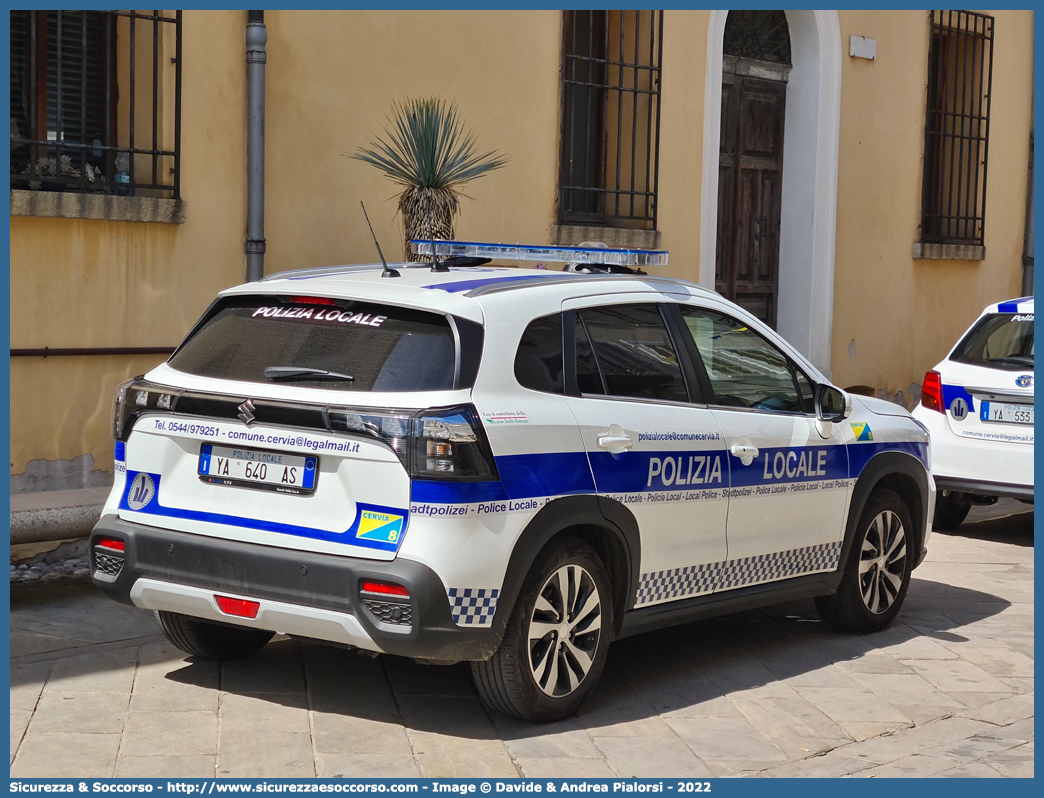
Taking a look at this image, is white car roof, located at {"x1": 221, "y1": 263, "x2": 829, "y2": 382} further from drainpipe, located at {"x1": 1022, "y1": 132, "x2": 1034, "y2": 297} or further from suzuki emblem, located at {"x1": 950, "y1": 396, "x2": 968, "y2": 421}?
drainpipe, located at {"x1": 1022, "y1": 132, "x2": 1034, "y2": 297}

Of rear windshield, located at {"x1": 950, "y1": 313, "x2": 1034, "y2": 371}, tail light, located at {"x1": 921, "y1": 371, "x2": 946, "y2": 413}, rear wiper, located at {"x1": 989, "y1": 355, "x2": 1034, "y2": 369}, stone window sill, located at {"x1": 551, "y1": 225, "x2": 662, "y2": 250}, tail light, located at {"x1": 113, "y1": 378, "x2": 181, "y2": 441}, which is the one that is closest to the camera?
tail light, located at {"x1": 113, "y1": 378, "x2": 181, "y2": 441}

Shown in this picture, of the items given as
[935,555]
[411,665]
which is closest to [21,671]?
[411,665]

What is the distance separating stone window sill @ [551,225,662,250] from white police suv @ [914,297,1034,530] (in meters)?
2.59

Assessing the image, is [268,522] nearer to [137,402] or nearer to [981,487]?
[137,402]

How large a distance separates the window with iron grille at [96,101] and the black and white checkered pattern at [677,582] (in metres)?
4.35

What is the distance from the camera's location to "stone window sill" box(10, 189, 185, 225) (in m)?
7.53

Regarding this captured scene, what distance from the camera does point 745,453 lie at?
A: 569cm

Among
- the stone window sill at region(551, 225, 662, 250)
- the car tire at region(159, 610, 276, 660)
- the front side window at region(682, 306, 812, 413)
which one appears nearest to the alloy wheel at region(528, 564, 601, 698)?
the front side window at region(682, 306, 812, 413)

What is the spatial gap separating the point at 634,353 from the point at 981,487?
4487 millimetres

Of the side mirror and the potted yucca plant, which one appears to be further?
the potted yucca plant

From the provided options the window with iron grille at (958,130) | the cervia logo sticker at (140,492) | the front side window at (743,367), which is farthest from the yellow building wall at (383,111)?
the window with iron grille at (958,130)

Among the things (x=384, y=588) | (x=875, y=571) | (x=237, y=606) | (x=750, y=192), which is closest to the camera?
(x=384, y=588)

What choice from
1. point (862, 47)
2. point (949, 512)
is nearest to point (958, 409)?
point (949, 512)

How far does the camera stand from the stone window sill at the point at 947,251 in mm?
14250
